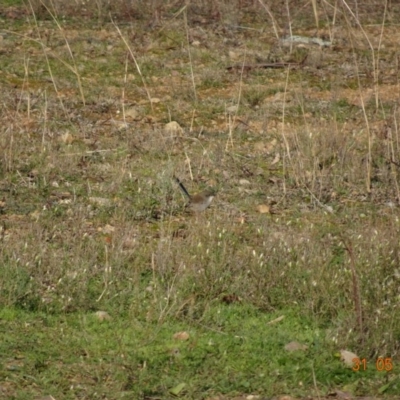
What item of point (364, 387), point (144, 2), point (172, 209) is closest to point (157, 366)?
point (364, 387)

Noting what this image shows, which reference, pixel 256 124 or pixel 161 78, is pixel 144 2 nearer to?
pixel 161 78

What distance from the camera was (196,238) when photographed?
19.6 feet

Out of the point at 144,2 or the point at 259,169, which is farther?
the point at 144,2

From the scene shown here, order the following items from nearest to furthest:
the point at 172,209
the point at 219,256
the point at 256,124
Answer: the point at 219,256 → the point at 172,209 → the point at 256,124

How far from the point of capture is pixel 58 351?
477 cm

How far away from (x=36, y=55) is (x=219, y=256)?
662 cm
